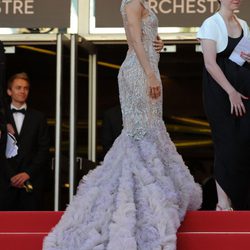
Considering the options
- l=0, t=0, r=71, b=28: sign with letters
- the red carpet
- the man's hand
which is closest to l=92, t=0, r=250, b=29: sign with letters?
l=0, t=0, r=71, b=28: sign with letters

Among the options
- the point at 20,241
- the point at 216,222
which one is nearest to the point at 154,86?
the point at 216,222

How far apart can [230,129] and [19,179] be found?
9.42ft

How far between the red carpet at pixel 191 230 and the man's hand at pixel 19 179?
104 inches

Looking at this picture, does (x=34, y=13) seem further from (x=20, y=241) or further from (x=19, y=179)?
(x=20, y=241)

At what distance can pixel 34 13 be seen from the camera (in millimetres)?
8586

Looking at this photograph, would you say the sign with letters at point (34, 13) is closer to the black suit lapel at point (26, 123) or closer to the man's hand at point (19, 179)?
the black suit lapel at point (26, 123)

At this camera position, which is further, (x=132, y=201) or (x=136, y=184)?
(x=136, y=184)

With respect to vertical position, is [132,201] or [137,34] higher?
[137,34]

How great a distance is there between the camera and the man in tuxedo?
8336 mm

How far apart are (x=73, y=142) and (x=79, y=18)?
1.13m

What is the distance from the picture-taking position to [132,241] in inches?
189

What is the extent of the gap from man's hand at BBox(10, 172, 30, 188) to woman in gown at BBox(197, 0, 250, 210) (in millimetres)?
2729

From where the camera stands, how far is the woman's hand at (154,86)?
18.2 ft

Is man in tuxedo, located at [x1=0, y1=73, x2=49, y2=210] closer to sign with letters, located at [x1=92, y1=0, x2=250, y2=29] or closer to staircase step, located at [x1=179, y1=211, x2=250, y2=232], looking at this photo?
sign with letters, located at [x1=92, y1=0, x2=250, y2=29]
